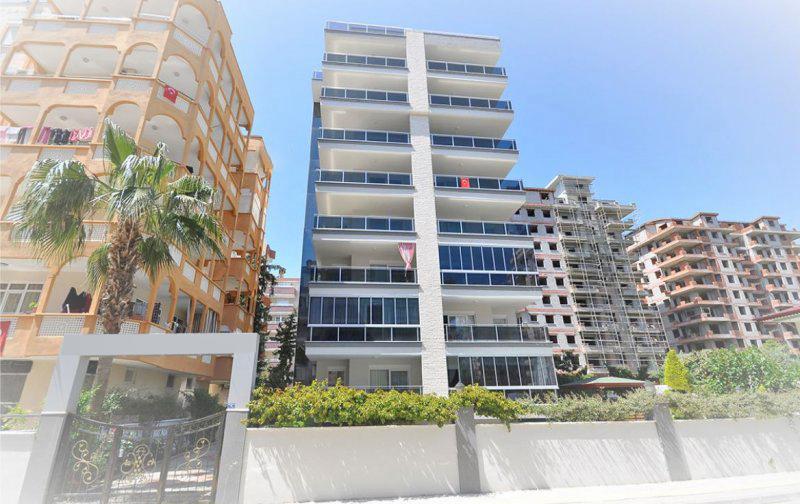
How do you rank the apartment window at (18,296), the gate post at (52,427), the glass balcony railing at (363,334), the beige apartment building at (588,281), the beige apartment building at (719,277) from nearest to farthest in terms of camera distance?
the gate post at (52,427) → the apartment window at (18,296) → the glass balcony railing at (363,334) → the beige apartment building at (588,281) → the beige apartment building at (719,277)

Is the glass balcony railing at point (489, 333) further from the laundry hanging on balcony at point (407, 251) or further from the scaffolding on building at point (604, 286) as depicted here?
the scaffolding on building at point (604, 286)

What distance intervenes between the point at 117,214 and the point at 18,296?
10955mm

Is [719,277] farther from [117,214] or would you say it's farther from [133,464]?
[117,214]

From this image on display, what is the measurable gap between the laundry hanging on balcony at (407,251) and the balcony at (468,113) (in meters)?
10.9

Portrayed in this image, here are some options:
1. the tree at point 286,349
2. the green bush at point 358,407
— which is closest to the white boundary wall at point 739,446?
the green bush at point 358,407

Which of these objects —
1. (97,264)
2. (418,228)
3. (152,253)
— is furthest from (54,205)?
(418,228)

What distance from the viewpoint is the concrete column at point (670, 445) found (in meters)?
12.3

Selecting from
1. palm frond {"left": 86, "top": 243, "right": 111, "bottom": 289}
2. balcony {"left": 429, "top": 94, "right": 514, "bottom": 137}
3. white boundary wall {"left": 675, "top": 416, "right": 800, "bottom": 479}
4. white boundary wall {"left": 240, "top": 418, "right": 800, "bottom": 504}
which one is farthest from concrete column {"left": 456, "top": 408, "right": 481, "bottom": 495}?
balcony {"left": 429, "top": 94, "right": 514, "bottom": 137}

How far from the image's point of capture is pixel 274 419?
33.2 feet

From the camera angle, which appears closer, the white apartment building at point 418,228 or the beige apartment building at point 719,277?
the white apartment building at point 418,228

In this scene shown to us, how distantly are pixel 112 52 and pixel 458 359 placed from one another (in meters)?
25.7

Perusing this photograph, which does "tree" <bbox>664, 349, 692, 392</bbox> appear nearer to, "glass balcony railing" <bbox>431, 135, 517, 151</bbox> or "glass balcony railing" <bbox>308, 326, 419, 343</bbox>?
"glass balcony railing" <bbox>431, 135, 517, 151</bbox>

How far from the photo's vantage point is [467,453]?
1109 centimetres

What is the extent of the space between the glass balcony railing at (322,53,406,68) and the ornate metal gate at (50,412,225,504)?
25.5 metres
